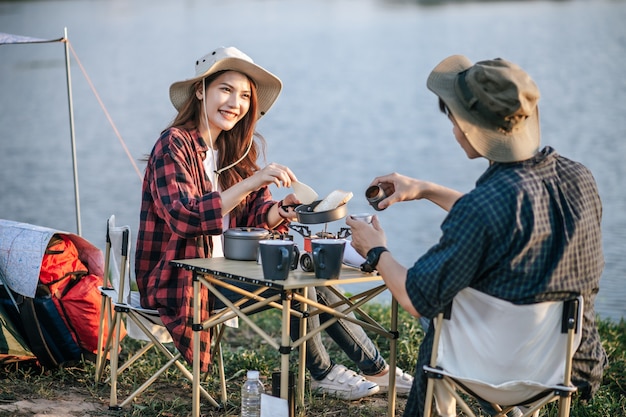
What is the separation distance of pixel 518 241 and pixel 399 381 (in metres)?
1.46

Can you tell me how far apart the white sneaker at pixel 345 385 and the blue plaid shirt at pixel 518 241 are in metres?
1.28

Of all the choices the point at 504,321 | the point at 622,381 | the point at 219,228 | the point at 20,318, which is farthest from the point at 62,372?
the point at 622,381

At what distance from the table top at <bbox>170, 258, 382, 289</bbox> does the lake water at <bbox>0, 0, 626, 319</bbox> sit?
381 centimetres

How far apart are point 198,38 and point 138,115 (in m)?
8.65

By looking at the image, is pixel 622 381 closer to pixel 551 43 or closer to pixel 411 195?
pixel 411 195

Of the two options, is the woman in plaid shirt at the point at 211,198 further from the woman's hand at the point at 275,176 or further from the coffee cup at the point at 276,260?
the coffee cup at the point at 276,260

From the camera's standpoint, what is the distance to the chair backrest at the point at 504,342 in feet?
7.78

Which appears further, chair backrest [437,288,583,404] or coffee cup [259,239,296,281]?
coffee cup [259,239,296,281]

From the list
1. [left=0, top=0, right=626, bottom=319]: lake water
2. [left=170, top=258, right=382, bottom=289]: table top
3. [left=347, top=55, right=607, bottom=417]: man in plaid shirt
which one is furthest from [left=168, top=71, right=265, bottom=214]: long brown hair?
[left=0, top=0, right=626, bottom=319]: lake water

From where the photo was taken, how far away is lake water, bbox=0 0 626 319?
34.7 ft

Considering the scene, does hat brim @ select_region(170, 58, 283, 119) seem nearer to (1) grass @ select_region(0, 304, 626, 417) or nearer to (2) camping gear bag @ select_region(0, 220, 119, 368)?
(2) camping gear bag @ select_region(0, 220, 119, 368)

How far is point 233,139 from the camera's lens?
3.61 metres

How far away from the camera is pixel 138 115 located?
1547 centimetres

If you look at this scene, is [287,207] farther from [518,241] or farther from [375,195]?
[518,241]
